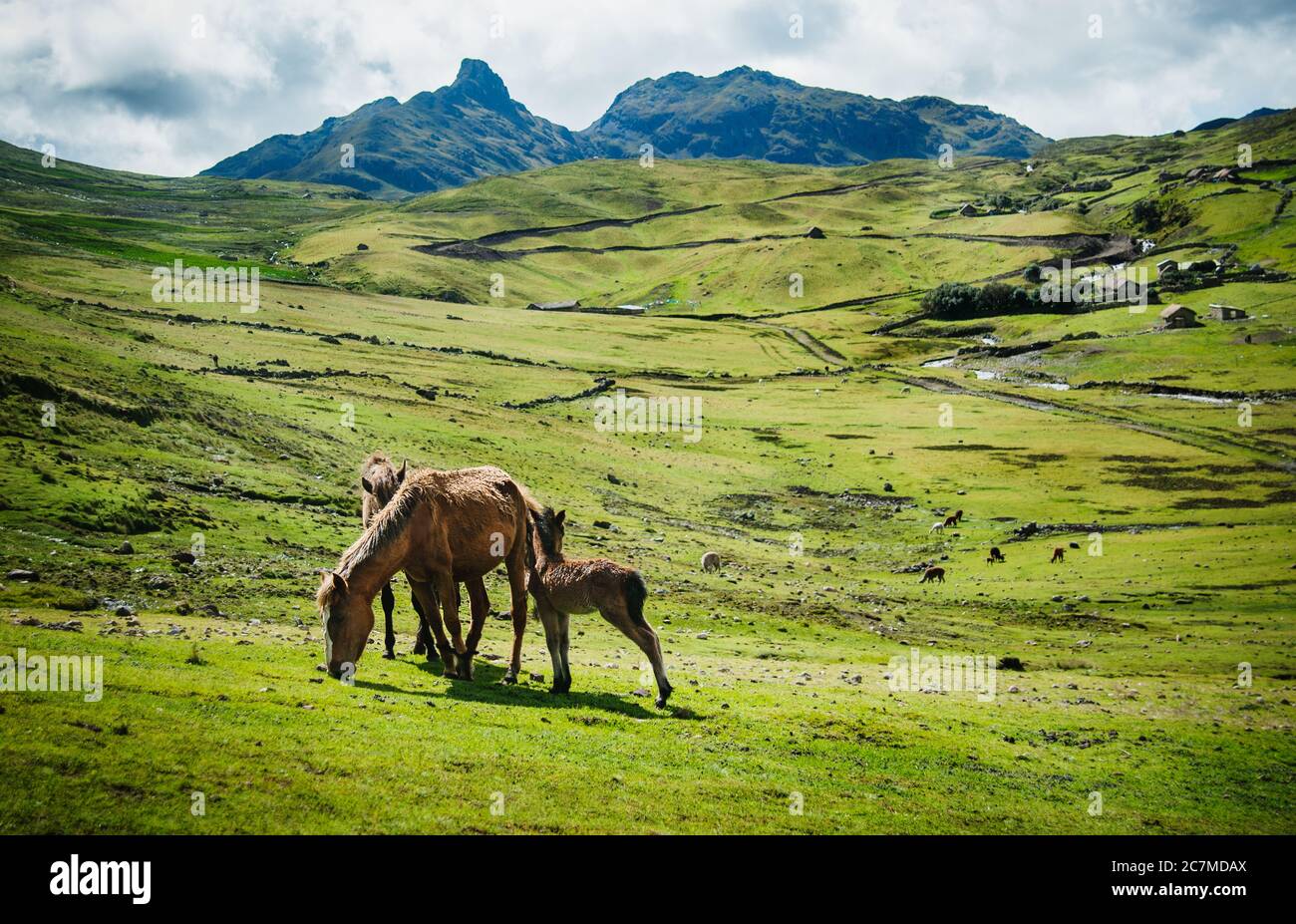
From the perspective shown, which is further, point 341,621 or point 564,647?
point 564,647

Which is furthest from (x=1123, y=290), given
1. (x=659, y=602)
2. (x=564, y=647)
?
(x=564, y=647)

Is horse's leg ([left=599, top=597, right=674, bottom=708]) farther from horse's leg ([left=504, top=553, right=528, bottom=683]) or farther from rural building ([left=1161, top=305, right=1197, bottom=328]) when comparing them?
rural building ([left=1161, top=305, right=1197, bottom=328])

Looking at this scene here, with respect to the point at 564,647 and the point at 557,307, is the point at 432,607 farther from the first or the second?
the point at 557,307

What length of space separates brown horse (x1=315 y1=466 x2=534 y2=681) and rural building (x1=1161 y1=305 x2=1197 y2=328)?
5990 inches

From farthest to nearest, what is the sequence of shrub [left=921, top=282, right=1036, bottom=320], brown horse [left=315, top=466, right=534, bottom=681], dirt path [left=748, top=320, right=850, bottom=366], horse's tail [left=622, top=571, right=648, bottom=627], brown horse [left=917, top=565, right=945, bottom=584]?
1. shrub [left=921, top=282, right=1036, bottom=320]
2. dirt path [left=748, top=320, right=850, bottom=366]
3. brown horse [left=917, top=565, right=945, bottom=584]
4. horse's tail [left=622, top=571, right=648, bottom=627]
5. brown horse [left=315, top=466, right=534, bottom=681]

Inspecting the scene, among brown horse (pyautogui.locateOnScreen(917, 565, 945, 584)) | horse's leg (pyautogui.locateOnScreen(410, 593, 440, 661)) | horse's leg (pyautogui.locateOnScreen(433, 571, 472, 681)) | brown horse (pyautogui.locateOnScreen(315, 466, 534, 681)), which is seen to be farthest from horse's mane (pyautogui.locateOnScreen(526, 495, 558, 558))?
brown horse (pyautogui.locateOnScreen(917, 565, 945, 584))

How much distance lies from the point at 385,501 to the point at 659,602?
17043mm

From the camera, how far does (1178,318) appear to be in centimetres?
13850

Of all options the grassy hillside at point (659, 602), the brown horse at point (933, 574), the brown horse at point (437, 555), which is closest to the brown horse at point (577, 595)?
the brown horse at point (437, 555)

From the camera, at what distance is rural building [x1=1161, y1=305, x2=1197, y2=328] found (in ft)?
453

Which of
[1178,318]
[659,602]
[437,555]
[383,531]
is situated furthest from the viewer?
[1178,318]
